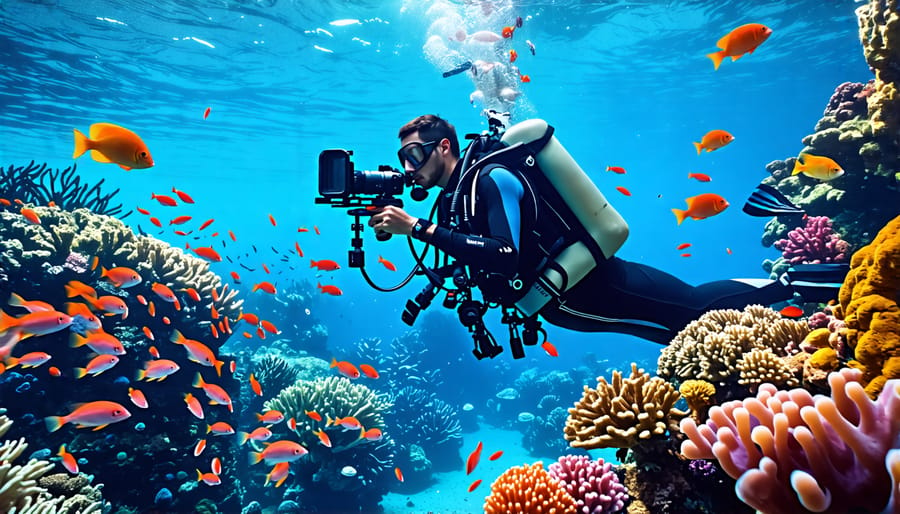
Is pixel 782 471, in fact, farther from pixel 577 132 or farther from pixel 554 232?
pixel 577 132

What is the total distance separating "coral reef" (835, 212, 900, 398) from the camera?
6.79 feet

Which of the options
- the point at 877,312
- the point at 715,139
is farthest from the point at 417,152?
the point at 715,139

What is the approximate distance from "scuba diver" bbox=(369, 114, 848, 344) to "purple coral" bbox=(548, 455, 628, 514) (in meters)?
1.43

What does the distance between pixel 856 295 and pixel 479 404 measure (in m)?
17.7

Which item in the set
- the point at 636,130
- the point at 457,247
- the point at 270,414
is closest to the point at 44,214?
the point at 270,414

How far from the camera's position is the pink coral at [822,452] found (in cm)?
158

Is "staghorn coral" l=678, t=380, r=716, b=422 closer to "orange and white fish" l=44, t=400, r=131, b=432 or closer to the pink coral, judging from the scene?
the pink coral

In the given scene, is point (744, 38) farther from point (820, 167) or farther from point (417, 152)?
point (417, 152)

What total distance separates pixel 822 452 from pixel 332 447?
7562 millimetres

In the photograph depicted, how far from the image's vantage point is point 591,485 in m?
2.93

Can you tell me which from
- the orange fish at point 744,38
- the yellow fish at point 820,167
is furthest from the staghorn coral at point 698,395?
the orange fish at point 744,38

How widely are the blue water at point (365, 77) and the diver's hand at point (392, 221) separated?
7575mm

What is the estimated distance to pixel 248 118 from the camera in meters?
25.4

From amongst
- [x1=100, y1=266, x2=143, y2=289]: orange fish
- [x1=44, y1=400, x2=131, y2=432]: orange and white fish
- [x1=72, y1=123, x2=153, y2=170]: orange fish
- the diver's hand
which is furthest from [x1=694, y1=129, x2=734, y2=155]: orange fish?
[x1=100, y1=266, x2=143, y2=289]: orange fish
